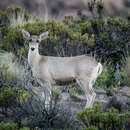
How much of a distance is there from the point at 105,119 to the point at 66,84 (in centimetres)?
255

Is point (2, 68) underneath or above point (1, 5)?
underneath

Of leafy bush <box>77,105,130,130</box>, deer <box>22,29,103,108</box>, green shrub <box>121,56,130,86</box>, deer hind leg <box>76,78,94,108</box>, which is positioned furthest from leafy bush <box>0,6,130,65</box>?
leafy bush <box>77,105,130,130</box>

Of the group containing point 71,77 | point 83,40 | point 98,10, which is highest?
point 98,10

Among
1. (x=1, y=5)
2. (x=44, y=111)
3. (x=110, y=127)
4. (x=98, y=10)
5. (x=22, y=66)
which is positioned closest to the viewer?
(x=110, y=127)

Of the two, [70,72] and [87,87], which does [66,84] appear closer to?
[70,72]

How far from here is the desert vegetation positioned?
267 inches

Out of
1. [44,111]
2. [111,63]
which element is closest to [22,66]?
[111,63]

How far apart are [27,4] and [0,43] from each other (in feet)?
79.8

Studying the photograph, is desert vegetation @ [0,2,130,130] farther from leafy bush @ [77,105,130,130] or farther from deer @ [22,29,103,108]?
deer @ [22,29,103,108]

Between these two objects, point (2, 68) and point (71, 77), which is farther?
point (2, 68)

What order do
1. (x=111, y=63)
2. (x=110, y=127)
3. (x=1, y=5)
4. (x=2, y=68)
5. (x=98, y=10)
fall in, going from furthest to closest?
(x=1, y=5) → (x=98, y=10) → (x=111, y=63) → (x=2, y=68) → (x=110, y=127)

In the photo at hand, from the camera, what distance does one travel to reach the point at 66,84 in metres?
8.34

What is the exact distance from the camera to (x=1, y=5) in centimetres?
3422

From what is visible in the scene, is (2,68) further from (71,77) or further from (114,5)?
(114,5)
